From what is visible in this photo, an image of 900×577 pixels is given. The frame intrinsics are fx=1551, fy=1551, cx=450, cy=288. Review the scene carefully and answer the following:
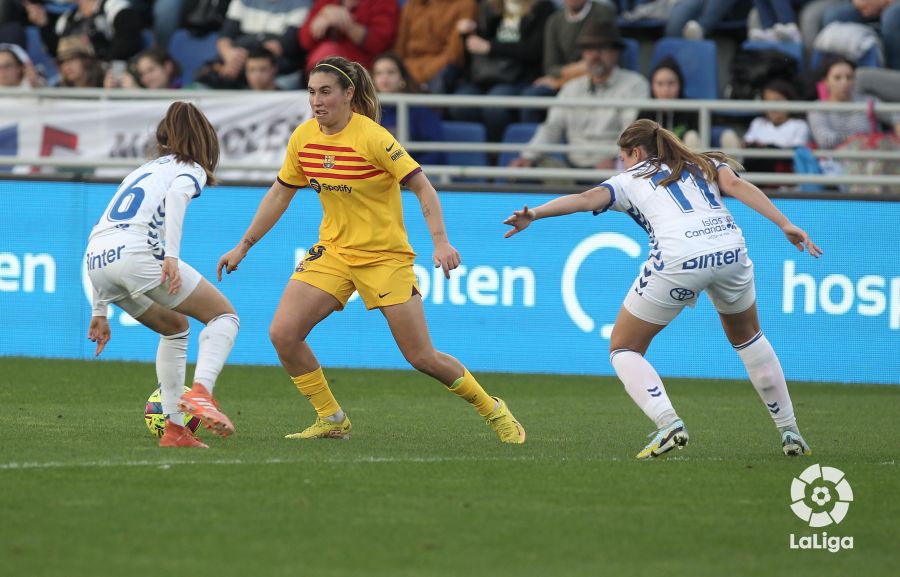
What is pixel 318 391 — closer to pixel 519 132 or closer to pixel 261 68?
pixel 519 132

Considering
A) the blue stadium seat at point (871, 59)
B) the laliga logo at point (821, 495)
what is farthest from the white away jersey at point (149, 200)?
the blue stadium seat at point (871, 59)

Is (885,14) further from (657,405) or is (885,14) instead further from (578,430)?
(657,405)

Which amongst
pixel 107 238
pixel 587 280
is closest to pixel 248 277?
pixel 587 280

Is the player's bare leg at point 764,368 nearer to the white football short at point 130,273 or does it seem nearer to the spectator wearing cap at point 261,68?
the white football short at point 130,273

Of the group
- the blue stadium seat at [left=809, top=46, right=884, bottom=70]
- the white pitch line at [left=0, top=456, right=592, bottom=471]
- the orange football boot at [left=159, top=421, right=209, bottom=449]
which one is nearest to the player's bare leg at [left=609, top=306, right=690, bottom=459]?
the white pitch line at [left=0, top=456, right=592, bottom=471]

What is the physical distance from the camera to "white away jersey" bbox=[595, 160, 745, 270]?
26.8ft

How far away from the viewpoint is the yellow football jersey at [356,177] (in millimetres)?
8602

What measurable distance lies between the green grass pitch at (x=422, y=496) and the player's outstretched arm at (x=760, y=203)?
3.86 feet

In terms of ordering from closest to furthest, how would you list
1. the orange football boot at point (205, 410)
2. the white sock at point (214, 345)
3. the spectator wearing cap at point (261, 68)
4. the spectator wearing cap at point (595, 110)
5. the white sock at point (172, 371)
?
the orange football boot at point (205, 410) → the white sock at point (214, 345) → the white sock at point (172, 371) → the spectator wearing cap at point (595, 110) → the spectator wearing cap at point (261, 68)

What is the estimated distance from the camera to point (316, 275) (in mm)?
8766

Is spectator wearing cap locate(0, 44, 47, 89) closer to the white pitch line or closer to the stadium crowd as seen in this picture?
the stadium crowd

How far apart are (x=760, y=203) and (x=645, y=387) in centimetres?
116

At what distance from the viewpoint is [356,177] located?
8.65 meters

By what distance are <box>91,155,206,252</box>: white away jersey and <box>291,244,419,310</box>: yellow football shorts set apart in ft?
2.72
